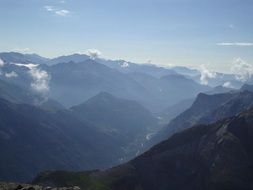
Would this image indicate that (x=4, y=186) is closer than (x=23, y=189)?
No

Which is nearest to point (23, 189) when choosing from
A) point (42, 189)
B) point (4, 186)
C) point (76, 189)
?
point (42, 189)

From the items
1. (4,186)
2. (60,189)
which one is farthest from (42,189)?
(4,186)

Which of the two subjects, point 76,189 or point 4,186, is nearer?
point 76,189

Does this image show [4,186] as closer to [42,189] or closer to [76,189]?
[42,189]

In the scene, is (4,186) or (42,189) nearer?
(42,189)

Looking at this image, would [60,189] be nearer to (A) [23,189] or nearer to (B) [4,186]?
(A) [23,189]

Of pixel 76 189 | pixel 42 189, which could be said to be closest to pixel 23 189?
pixel 42 189
